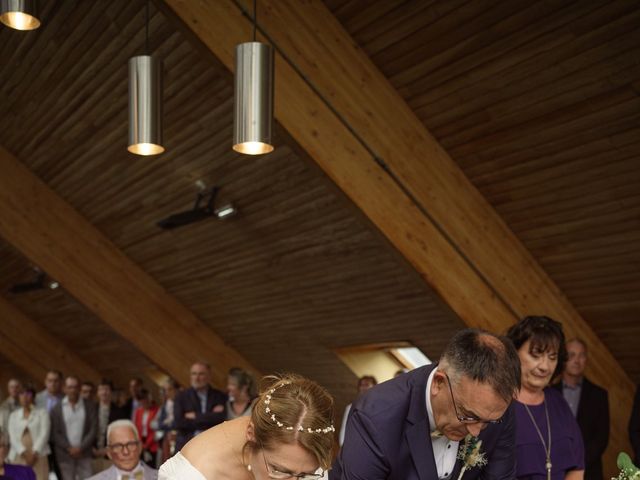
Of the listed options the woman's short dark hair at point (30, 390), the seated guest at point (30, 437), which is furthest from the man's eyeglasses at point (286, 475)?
the woman's short dark hair at point (30, 390)

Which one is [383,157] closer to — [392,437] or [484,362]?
[392,437]

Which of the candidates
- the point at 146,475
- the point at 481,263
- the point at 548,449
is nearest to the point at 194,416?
the point at 146,475

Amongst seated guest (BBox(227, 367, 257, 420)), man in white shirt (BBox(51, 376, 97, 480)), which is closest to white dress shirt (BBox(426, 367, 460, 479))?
seated guest (BBox(227, 367, 257, 420))

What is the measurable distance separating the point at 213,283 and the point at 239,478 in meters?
7.37

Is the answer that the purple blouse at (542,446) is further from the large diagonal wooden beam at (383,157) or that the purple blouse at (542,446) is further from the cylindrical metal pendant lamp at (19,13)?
the cylindrical metal pendant lamp at (19,13)

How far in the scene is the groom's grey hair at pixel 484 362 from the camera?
7.30 feet

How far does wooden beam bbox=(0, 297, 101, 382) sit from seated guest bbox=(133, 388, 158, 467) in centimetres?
539

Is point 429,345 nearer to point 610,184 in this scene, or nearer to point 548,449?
point 610,184

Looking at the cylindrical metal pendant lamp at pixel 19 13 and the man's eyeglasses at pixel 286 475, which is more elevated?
the cylindrical metal pendant lamp at pixel 19 13

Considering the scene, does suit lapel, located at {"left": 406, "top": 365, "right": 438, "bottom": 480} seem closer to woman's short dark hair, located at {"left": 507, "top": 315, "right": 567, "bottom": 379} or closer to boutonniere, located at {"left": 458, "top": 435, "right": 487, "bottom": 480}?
boutonniere, located at {"left": 458, "top": 435, "right": 487, "bottom": 480}

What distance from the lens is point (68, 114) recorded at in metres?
7.65

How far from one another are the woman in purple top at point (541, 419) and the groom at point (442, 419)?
51 cm

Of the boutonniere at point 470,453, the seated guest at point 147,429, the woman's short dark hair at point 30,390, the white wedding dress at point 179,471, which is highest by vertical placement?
the woman's short dark hair at point 30,390

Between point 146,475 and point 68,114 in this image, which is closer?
point 146,475
